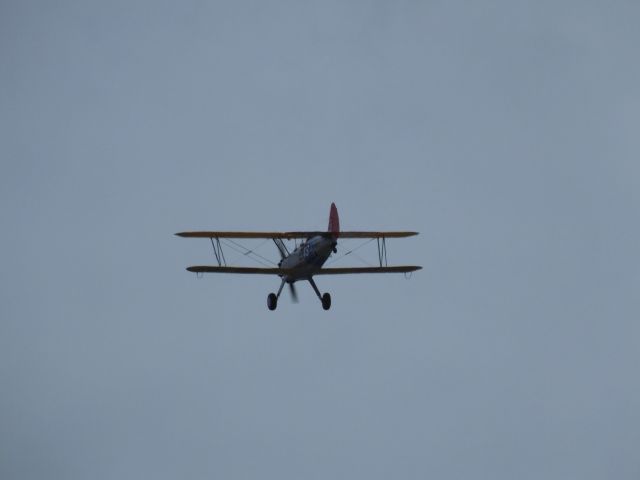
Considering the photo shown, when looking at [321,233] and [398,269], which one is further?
[398,269]

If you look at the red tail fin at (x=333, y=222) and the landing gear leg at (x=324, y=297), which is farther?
the landing gear leg at (x=324, y=297)

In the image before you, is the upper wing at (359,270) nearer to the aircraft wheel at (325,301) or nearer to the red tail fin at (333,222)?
the aircraft wheel at (325,301)

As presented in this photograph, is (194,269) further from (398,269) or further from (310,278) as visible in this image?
(398,269)

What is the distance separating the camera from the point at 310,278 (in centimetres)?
4175

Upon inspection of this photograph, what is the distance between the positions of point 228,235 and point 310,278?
3.69m

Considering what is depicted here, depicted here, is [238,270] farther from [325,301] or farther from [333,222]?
[333,222]

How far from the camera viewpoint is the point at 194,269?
133ft

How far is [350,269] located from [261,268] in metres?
3.48

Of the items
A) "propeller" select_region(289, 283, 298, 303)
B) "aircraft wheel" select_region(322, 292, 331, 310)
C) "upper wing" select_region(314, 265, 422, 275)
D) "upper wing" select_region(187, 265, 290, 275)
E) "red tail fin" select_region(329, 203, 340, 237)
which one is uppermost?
"red tail fin" select_region(329, 203, 340, 237)

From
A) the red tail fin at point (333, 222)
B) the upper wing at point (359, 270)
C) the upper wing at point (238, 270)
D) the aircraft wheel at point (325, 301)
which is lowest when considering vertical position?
the aircraft wheel at point (325, 301)

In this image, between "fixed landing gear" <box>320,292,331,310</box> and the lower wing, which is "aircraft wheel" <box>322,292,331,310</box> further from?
the lower wing

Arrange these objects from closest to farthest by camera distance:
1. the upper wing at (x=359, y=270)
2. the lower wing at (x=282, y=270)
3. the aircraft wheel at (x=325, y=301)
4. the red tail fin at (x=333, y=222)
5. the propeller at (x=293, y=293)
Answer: the red tail fin at (x=333, y=222), the lower wing at (x=282, y=270), the aircraft wheel at (x=325, y=301), the upper wing at (x=359, y=270), the propeller at (x=293, y=293)

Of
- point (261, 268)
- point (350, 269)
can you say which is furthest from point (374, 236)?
point (261, 268)

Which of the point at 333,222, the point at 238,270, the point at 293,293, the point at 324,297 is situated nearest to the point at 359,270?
the point at 324,297
